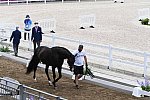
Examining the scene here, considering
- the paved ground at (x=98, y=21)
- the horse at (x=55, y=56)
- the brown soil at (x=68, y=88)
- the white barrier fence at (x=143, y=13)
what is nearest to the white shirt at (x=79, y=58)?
the horse at (x=55, y=56)

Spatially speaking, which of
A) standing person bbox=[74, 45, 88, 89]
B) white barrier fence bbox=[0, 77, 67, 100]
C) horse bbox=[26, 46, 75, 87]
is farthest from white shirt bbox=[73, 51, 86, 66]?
white barrier fence bbox=[0, 77, 67, 100]

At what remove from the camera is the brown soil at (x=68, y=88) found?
13.8 meters

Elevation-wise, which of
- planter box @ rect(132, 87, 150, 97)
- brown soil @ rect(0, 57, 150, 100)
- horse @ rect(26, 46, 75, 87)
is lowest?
brown soil @ rect(0, 57, 150, 100)

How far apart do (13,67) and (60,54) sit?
14.6ft

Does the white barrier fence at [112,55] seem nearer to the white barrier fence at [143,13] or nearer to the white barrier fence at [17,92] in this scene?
the white barrier fence at [17,92]

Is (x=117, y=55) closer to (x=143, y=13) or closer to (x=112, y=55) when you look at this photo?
(x=112, y=55)

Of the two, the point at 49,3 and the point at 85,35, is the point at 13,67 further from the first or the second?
the point at 49,3

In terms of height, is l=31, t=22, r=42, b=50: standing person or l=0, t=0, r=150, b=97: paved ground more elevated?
l=31, t=22, r=42, b=50: standing person

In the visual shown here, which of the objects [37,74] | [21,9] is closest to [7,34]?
[37,74]

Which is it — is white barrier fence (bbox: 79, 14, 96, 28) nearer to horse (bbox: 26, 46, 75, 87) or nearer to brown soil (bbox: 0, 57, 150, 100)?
brown soil (bbox: 0, 57, 150, 100)

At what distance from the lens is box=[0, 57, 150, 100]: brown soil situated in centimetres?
1380

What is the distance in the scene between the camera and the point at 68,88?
14.8 metres

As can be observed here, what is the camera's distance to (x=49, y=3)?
51.2 meters

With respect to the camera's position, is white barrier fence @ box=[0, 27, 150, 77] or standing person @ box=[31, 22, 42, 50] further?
standing person @ box=[31, 22, 42, 50]
